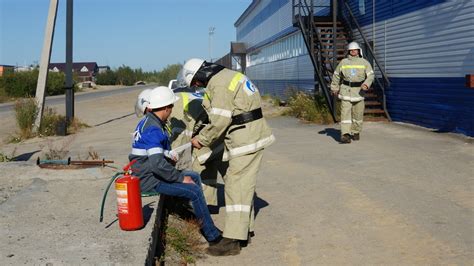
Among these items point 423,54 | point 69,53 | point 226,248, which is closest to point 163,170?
point 226,248

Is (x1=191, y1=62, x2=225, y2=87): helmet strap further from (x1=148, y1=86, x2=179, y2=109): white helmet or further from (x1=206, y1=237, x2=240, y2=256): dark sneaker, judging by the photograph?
(x1=206, y1=237, x2=240, y2=256): dark sneaker

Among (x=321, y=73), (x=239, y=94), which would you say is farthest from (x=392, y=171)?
(x=321, y=73)

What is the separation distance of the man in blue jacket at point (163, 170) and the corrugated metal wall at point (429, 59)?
24.8 feet

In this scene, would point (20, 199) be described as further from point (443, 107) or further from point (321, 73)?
point (321, 73)

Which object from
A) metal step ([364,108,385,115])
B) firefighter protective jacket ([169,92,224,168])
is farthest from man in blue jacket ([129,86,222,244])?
metal step ([364,108,385,115])

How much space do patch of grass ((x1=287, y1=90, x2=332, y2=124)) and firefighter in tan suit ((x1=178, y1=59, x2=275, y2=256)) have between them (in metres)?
10.8

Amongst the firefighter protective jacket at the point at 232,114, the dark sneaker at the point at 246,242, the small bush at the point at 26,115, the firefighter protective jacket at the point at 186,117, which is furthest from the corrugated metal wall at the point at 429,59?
the small bush at the point at 26,115

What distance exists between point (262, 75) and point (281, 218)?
31.4 meters

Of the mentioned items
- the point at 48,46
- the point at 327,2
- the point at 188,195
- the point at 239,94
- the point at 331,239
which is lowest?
the point at 331,239

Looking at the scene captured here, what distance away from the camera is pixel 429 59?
12406mm

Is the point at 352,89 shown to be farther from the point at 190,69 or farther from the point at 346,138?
the point at 190,69

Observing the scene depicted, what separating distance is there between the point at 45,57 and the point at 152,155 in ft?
38.5

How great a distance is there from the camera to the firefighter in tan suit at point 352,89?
1065 cm

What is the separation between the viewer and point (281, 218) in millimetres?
5957
